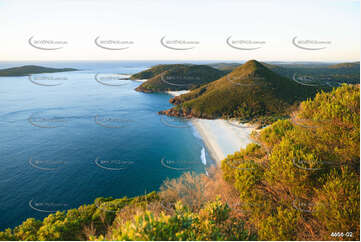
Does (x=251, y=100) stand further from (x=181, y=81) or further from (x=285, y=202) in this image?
(x=181, y=81)

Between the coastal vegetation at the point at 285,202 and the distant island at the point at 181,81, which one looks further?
the distant island at the point at 181,81

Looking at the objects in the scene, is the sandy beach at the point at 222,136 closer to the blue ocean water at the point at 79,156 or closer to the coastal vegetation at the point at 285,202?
the blue ocean water at the point at 79,156

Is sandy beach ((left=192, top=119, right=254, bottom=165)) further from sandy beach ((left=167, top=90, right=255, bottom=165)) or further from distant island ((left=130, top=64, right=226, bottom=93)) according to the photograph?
distant island ((left=130, top=64, right=226, bottom=93))

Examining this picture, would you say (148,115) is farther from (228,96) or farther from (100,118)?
(228,96)

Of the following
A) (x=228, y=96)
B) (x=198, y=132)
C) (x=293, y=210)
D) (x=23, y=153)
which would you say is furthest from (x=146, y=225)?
(x=228, y=96)

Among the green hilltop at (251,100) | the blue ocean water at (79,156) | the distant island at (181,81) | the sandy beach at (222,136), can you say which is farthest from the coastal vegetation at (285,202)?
the distant island at (181,81)

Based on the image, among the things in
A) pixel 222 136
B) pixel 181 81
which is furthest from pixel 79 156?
pixel 181 81
